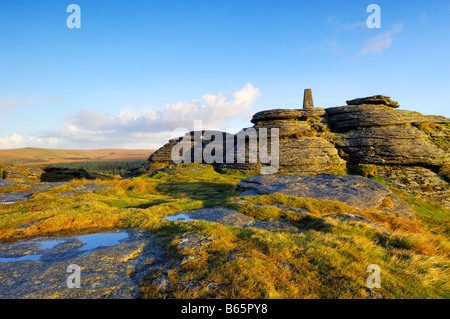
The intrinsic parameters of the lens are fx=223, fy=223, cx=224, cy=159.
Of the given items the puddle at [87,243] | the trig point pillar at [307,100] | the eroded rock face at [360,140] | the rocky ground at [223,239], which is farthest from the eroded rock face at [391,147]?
the puddle at [87,243]

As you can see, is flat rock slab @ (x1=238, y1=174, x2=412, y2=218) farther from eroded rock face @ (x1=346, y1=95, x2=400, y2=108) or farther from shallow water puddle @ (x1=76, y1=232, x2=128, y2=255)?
eroded rock face @ (x1=346, y1=95, x2=400, y2=108)

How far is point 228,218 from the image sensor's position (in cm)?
1216

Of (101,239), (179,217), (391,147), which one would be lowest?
(179,217)

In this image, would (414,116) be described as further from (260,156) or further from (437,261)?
(437,261)

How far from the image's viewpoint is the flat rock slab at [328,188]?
52.7ft

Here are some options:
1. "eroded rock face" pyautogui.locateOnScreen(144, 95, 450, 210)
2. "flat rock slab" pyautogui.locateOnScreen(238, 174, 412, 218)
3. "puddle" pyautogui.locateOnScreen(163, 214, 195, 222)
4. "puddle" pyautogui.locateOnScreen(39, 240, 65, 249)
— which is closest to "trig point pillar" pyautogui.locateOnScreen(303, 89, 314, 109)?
"eroded rock face" pyautogui.locateOnScreen(144, 95, 450, 210)

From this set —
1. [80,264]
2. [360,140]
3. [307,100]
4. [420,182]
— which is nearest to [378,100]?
[360,140]

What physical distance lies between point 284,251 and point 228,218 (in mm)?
5336

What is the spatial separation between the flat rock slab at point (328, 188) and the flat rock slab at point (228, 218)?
559 centimetres

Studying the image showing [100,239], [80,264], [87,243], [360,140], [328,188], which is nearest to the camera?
[80,264]

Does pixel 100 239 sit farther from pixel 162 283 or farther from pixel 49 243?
pixel 162 283

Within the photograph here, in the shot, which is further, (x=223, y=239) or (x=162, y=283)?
(x=223, y=239)

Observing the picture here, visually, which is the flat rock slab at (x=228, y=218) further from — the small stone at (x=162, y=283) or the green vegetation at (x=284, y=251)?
the small stone at (x=162, y=283)
